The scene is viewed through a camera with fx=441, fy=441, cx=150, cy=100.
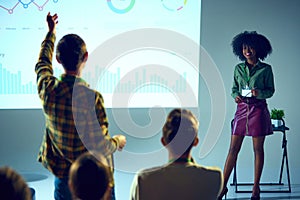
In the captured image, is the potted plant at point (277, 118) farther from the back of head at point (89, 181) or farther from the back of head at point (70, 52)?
the back of head at point (89, 181)

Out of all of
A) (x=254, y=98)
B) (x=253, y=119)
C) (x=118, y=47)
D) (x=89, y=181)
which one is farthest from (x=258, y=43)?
(x=89, y=181)

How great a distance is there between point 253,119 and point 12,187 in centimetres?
255

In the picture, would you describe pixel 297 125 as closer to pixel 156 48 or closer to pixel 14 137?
pixel 156 48

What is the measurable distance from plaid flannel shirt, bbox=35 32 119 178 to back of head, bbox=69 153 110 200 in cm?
42

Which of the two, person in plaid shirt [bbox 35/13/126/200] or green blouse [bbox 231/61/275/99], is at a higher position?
green blouse [bbox 231/61/275/99]

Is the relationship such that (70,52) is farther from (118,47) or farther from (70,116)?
(118,47)

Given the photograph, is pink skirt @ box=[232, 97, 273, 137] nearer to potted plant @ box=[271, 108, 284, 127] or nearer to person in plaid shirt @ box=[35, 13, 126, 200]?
potted plant @ box=[271, 108, 284, 127]

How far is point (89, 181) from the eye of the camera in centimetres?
162

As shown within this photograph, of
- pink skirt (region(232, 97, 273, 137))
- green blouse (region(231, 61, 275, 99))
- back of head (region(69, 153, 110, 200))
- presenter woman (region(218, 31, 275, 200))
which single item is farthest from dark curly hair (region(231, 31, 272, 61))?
back of head (region(69, 153, 110, 200))

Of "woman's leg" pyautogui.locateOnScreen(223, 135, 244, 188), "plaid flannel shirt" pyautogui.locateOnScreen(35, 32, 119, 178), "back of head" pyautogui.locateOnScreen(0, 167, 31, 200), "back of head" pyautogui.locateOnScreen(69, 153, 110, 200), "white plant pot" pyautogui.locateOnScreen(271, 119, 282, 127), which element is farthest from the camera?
"white plant pot" pyautogui.locateOnScreen(271, 119, 282, 127)

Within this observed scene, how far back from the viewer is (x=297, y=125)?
461 cm

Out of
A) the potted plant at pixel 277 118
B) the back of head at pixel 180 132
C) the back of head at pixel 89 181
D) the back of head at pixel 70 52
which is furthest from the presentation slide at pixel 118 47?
the back of head at pixel 89 181

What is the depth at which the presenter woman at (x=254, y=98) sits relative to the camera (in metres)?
3.53

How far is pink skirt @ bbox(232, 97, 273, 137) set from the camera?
139 inches
